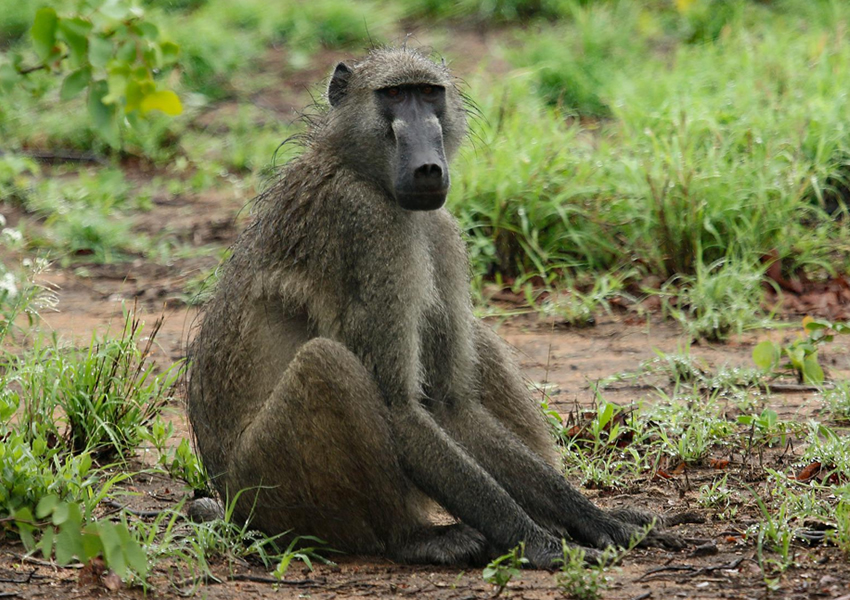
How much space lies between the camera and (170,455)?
14.5 feet

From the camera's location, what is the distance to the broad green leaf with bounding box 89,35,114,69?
8.05ft

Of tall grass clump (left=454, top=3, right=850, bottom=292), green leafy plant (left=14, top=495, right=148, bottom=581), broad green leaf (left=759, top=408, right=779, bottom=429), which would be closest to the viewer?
green leafy plant (left=14, top=495, right=148, bottom=581)

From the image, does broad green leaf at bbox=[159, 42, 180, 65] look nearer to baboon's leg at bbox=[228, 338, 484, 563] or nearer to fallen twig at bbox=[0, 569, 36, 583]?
baboon's leg at bbox=[228, 338, 484, 563]

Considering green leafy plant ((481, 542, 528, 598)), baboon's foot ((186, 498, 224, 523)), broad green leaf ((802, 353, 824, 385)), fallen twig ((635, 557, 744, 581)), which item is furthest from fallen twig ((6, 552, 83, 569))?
broad green leaf ((802, 353, 824, 385))

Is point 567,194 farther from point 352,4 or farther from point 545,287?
point 352,4

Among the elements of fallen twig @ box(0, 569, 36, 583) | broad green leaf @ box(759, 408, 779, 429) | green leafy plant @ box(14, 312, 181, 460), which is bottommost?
broad green leaf @ box(759, 408, 779, 429)

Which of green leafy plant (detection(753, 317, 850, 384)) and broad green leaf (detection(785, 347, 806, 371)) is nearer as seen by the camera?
green leafy plant (detection(753, 317, 850, 384))

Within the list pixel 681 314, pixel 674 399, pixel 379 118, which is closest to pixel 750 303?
pixel 681 314

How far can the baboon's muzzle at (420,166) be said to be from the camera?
352cm

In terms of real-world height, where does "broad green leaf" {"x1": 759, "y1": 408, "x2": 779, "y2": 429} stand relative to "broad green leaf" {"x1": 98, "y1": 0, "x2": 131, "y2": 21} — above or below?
below

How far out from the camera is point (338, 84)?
3945 millimetres

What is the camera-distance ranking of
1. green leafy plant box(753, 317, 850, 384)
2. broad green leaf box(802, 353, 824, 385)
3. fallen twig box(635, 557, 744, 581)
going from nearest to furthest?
1. fallen twig box(635, 557, 744, 581)
2. green leafy plant box(753, 317, 850, 384)
3. broad green leaf box(802, 353, 824, 385)

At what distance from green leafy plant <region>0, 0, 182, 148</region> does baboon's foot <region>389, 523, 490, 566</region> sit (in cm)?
162

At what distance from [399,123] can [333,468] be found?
106 centimetres
